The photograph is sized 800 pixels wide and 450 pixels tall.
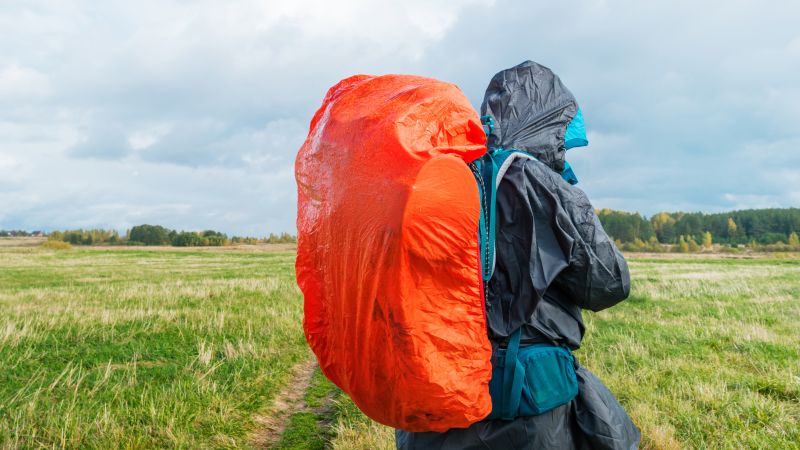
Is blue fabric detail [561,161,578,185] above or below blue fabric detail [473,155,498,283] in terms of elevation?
above

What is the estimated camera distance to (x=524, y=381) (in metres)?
2.62

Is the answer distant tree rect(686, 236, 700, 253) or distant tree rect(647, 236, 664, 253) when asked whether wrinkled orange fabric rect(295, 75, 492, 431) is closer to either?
distant tree rect(686, 236, 700, 253)

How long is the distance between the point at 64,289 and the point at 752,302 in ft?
70.2

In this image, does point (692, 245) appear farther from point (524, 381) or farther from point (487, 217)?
point (487, 217)

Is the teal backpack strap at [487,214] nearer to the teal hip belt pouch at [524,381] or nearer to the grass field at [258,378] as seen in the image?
the teal hip belt pouch at [524,381]

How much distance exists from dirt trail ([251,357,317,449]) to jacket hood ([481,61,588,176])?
15.0 ft

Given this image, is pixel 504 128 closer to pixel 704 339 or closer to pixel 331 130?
pixel 331 130

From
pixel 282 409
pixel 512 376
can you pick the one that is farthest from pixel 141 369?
pixel 512 376

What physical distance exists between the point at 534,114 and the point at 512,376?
1381 mm

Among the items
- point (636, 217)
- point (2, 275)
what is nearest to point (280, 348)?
point (2, 275)

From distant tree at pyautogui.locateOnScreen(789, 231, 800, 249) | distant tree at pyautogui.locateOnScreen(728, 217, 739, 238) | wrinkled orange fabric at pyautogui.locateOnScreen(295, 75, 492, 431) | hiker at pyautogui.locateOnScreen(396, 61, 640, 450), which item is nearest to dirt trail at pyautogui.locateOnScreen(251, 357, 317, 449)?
hiker at pyautogui.locateOnScreen(396, 61, 640, 450)

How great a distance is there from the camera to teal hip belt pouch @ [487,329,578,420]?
2.61 metres

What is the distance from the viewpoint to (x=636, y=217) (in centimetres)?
11706

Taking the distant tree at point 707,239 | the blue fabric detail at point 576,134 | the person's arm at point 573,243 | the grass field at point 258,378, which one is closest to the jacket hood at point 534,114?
the blue fabric detail at point 576,134
